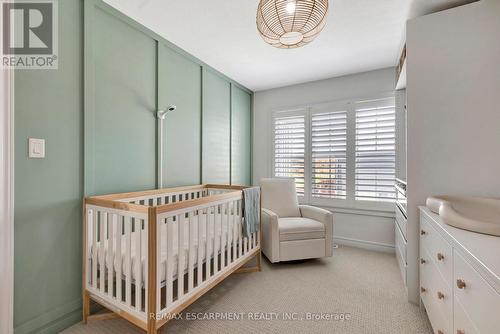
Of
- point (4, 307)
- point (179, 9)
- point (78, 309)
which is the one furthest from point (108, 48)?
point (78, 309)

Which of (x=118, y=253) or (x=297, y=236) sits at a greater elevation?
(x=118, y=253)

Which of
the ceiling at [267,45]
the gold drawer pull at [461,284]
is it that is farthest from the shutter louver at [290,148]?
the gold drawer pull at [461,284]

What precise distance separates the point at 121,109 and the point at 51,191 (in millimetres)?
798

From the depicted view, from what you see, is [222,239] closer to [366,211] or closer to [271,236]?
[271,236]

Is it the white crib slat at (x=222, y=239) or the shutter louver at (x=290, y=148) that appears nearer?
the white crib slat at (x=222, y=239)

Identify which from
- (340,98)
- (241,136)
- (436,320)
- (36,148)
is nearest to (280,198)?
(241,136)

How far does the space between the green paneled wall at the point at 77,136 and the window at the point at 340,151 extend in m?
1.78

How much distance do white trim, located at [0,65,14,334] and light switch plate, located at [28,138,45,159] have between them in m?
0.09

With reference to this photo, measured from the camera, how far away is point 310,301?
1895mm

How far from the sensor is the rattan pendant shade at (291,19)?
50.2 inches

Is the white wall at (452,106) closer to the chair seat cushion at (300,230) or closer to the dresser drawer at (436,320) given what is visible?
the dresser drawer at (436,320)

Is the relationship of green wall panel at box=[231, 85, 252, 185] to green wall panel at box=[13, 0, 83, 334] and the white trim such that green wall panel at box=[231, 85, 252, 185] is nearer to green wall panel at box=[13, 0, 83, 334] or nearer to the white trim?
green wall panel at box=[13, 0, 83, 334]

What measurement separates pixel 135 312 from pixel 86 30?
1926 mm

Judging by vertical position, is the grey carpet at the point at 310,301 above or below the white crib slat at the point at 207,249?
below
